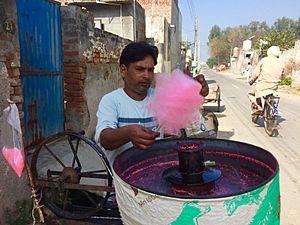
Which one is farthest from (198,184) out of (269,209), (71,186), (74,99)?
(74,99)

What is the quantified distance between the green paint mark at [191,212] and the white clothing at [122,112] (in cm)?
75

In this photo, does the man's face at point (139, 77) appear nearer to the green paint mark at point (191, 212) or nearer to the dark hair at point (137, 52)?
the dark hair at point (137, 52)

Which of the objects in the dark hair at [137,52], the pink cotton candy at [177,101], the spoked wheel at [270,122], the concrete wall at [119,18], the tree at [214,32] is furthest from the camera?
the tree at [214,32]

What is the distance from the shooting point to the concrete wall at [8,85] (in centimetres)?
248

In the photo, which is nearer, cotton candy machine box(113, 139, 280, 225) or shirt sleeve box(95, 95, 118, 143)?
cotton candy machine box(113, 139, 280, 225)

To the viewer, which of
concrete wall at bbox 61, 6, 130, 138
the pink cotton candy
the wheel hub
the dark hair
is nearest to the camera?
the pink cotton candy

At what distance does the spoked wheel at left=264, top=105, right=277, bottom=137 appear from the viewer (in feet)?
21.1

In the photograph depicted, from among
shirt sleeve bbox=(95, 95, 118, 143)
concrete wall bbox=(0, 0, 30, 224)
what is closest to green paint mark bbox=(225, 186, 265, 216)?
shirt sleeve bbox=(95, 95, 118, 143)

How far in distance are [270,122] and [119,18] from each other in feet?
22.8

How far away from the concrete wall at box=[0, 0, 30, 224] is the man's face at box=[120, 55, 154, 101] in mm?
1178

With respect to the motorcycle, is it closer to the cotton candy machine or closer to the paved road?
the paved road

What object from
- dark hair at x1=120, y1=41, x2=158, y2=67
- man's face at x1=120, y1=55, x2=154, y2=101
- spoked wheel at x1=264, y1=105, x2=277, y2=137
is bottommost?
spoked wheel at x1=264, y1=105, x2=277, y2=137

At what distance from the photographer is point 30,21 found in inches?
136

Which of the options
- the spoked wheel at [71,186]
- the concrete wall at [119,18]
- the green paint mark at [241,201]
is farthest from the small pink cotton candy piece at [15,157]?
the concrete wall at [119,18]
